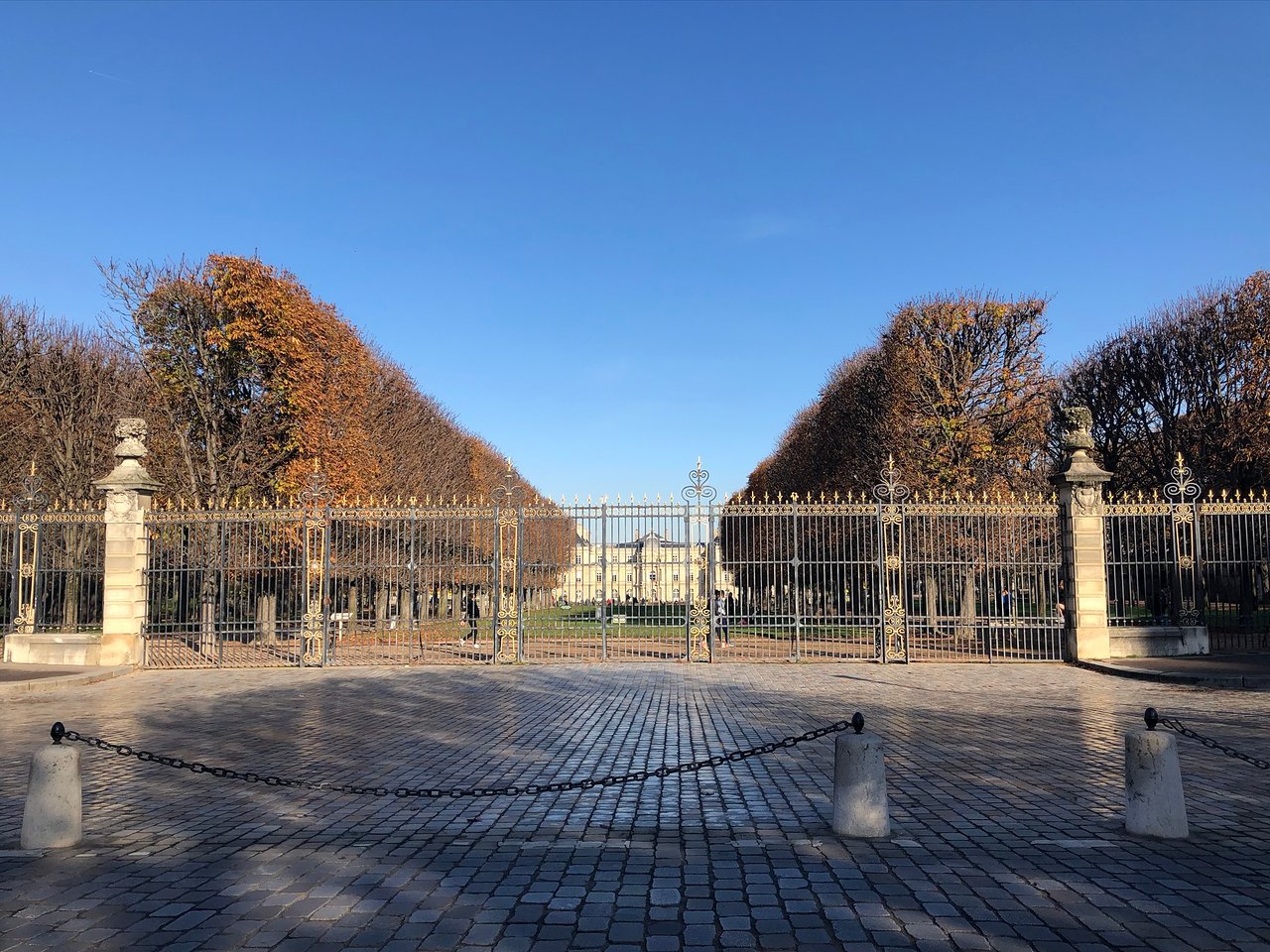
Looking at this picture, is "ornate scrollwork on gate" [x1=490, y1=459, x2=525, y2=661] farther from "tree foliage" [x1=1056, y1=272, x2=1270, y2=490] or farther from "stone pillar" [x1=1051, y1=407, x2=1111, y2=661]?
"tree foliage" [x1=1056, y1=272, x2=1270, y2=490]

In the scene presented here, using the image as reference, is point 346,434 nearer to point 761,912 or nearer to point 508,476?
point 508,476

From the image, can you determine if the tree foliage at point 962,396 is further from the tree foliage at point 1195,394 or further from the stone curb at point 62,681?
the stone curb at point 62,681

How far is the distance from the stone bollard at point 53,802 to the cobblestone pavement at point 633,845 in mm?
144

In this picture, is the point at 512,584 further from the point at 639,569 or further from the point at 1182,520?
the point at 1182,520

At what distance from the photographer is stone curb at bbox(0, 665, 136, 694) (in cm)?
1300

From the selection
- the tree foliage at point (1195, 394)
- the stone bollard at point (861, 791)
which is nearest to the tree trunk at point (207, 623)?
the stone bollard at point (861, 791)

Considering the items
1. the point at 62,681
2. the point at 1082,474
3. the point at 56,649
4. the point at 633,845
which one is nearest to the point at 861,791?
the point at 633,845

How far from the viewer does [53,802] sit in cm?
541

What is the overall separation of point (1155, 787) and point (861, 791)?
5.86 ft

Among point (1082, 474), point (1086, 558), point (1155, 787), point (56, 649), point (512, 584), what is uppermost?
point (1082, 474)

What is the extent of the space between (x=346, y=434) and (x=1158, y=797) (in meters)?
21.9

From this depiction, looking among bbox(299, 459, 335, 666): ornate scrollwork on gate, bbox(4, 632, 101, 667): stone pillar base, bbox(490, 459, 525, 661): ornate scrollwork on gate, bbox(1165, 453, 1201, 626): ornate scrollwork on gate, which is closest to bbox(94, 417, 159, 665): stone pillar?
bbox(4, 632, 101, 667): stone pillar base

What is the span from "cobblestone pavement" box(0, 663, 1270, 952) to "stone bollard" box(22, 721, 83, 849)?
144mm

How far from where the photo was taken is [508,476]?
16.6 m
